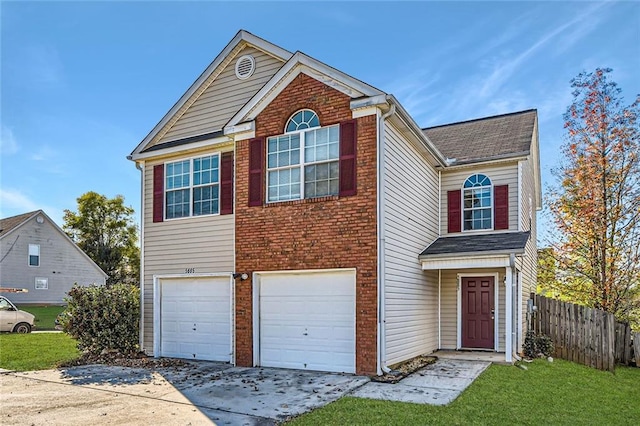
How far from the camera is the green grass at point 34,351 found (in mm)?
11508

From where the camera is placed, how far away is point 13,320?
20.0m

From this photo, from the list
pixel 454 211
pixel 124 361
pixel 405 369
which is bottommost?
pixel 124 361

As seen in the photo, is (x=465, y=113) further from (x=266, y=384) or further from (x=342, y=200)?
(x=266, y=384)

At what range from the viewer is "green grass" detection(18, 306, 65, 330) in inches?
929

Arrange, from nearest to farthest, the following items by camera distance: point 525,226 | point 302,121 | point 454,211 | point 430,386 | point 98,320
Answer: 1. point 430,386
2. point 302,121
3. point 98,320
4. point 454,211
5. point 525,226

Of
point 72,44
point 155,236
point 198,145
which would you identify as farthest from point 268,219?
point 72,44

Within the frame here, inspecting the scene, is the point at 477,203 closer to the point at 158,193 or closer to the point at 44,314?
the point at 158,193

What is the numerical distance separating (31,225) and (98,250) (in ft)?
41.4

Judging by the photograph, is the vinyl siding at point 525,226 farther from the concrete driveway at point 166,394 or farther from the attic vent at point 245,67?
the attic vent at point 245,67

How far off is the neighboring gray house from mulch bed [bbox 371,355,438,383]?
24.1 m

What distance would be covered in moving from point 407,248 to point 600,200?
924cm

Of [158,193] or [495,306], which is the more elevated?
[158,193]

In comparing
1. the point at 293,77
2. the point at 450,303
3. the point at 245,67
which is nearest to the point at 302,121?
the point at 293,77

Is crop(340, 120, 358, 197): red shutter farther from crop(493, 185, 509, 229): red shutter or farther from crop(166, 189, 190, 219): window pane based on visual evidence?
crop(493, 185, 509, 229): red shutter
